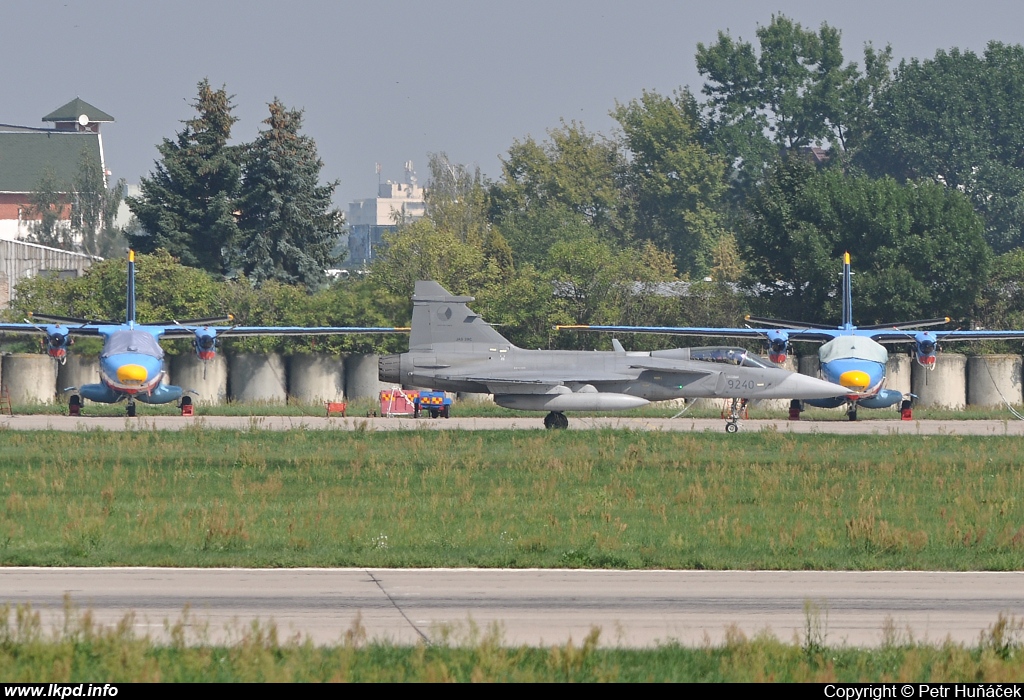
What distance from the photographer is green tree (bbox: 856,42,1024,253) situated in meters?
94.9

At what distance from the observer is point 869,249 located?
2200 inches

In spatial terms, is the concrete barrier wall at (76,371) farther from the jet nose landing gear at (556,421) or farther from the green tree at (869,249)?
the green tree at (869,249)

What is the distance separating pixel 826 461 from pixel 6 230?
98035 mm

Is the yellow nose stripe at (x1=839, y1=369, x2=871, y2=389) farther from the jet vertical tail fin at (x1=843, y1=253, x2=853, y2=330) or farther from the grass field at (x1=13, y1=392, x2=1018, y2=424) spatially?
the jet vertical tail fin at (x1=843, y1=253, x2=853, y2=330)

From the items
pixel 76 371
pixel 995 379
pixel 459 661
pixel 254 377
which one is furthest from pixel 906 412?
pixel 459 661

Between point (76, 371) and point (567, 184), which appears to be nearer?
point (76, 371)

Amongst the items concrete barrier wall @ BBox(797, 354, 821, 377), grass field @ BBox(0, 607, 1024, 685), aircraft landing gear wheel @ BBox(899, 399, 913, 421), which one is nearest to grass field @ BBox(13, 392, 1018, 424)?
aircraft landing gear wheel @ BBox(899, 399, 913, 421)

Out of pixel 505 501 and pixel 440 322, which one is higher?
pixel 440 322

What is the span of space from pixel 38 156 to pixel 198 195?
5778 cm

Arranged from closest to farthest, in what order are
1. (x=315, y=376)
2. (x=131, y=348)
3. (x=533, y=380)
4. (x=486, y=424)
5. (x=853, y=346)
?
(x=533, y=380), (x=486, y=424), (x=131, y=348), (x=853, y=346), (x=315, y=376)

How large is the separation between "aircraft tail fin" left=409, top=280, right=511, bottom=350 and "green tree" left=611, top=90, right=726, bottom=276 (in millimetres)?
64308

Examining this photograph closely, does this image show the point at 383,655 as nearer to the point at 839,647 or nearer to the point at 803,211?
the point at 839,647

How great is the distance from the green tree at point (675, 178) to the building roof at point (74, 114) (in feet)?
169

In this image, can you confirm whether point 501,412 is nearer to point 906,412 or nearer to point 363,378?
point 363,378
